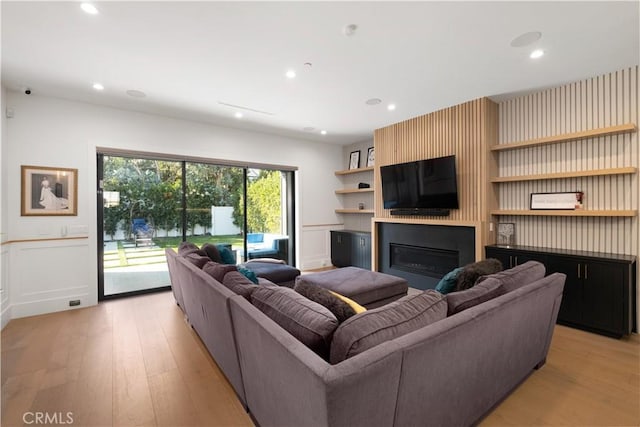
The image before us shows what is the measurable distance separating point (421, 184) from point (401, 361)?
366 centimetres

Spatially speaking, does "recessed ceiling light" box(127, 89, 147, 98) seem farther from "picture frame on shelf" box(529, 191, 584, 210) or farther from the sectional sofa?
"picture frame on shelf" box(529, 191, 584, 210)

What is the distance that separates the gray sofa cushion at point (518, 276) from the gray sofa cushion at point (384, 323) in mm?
664

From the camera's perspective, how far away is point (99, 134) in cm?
398

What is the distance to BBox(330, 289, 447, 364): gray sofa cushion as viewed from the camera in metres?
1.18

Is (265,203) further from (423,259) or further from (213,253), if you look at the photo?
(423,259)

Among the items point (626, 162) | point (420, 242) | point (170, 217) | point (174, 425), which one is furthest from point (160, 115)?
point (626, 162)

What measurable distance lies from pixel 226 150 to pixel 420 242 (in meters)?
3.65

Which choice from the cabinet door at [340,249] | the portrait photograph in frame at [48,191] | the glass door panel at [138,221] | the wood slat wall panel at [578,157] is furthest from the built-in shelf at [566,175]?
the portrait photograph in frame at [48,191]

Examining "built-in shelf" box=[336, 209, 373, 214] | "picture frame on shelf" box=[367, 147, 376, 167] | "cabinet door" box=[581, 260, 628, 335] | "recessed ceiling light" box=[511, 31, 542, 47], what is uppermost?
"recessed ceiling light" box=[511, 31, 542, 47]

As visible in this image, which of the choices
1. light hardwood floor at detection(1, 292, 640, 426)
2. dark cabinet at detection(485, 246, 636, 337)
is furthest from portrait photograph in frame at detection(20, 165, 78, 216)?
dark cabinet at detection(485, 246, 636, 337)

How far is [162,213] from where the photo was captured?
15.1 ft

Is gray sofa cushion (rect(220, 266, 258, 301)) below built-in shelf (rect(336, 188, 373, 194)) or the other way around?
below

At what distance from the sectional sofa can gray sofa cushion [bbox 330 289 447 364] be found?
20 mm

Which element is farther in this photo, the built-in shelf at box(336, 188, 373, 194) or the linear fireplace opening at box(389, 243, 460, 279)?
the built-in shelf at box(336, 188, 373, 194)
